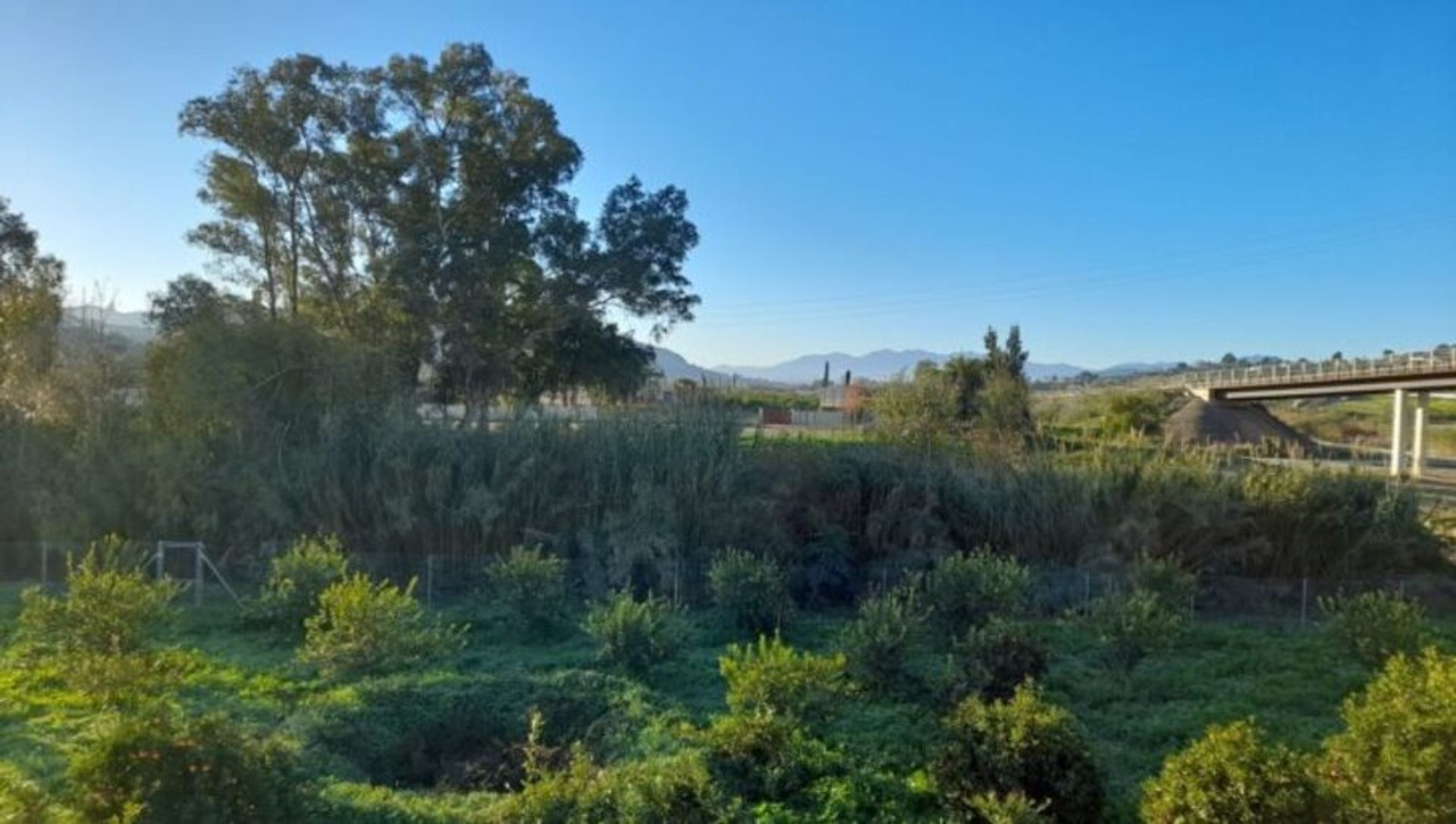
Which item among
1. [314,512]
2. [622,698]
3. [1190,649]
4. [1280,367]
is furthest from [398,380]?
[1280,367]

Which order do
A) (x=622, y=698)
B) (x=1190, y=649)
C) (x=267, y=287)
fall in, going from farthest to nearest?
(x=267, y=287)
(x=1190, y=649)
(x=622, y=698)

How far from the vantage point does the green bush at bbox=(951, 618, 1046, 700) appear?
5750 mm

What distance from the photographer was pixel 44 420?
44.4 feet

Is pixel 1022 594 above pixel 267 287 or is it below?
below

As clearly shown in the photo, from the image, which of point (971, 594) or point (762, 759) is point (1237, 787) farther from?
point (971, 594)

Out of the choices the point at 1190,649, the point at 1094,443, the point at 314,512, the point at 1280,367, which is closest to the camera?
the point at 1190,649

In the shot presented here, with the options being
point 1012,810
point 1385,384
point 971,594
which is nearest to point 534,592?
point 971,594

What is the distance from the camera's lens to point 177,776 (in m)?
3.75

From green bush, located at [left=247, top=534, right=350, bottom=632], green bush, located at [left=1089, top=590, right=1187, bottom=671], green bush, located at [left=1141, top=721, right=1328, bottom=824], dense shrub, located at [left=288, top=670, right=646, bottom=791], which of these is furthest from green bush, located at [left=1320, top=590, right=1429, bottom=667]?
green bush, located at [left=247, top=534, right=350, bottom=632]

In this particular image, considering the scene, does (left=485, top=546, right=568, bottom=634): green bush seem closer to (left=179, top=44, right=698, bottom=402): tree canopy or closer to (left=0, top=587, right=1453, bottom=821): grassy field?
(left=0, top=587, right=1453, bottom=821): grassy field

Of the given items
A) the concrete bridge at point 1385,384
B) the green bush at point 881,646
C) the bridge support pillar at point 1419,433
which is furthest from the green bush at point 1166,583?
the bridge support pillar at point 1419,433

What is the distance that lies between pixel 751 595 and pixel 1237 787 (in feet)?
16.9

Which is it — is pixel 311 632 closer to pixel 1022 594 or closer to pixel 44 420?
pixel 1022 594

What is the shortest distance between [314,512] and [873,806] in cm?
927
